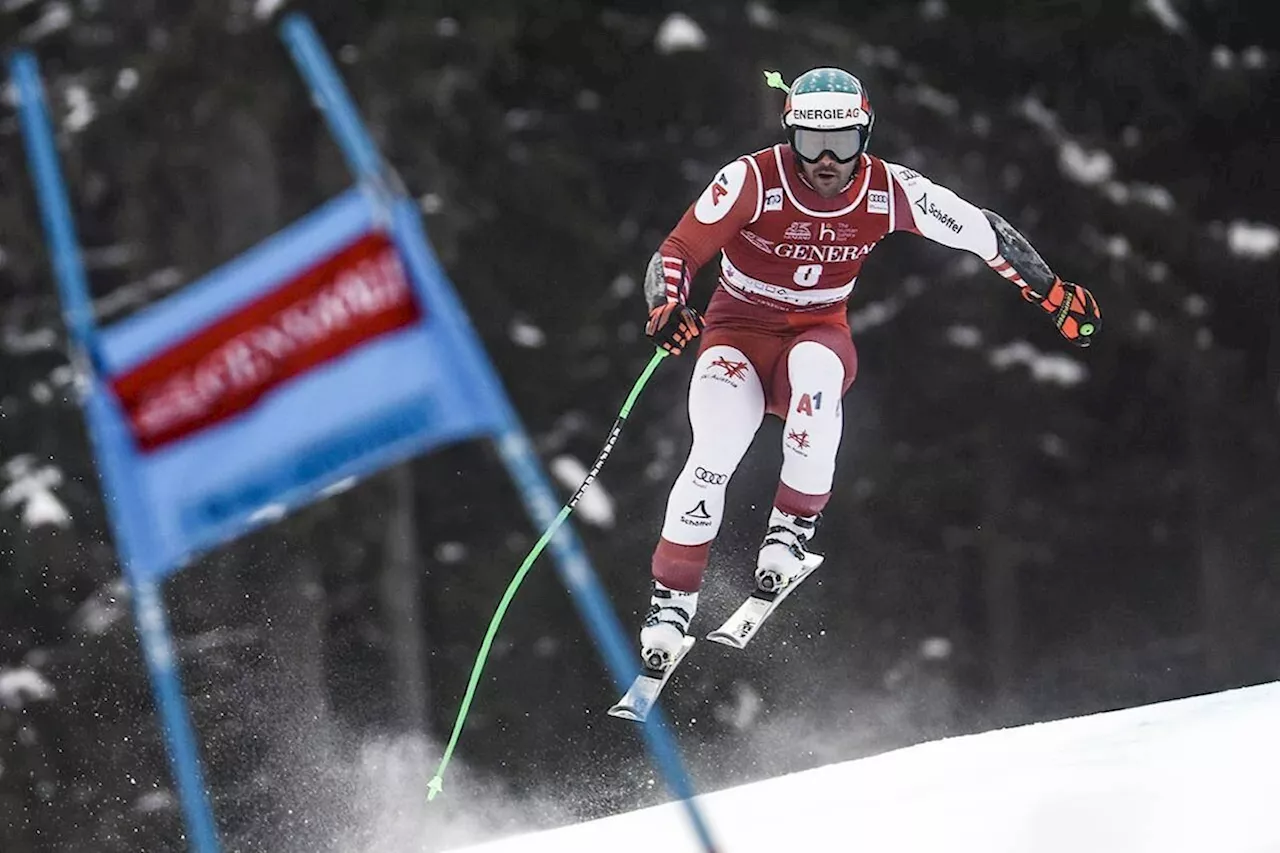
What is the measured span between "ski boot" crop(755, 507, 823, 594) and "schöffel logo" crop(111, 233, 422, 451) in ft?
5.57

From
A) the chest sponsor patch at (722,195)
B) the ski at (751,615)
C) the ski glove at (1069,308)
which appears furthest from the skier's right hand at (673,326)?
the ski glove at (1069,308)

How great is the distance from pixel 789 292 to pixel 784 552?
0.60 m

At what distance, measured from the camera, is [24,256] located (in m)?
6.49

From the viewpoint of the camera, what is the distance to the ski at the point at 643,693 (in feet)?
11.8

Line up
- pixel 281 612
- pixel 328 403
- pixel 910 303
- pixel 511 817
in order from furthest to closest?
pixel 910 303 → pixel 281 612 → pixel 511 817 → pixel 328 403

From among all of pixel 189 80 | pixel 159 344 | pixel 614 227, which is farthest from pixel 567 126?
pixel 159 344

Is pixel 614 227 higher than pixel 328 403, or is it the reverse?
pixel 328 403

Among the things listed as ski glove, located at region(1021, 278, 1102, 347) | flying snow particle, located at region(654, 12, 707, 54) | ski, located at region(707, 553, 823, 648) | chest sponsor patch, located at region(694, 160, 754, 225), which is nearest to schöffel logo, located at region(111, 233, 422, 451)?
chest sponsor patch, located at region(694, 160, 754, 225)

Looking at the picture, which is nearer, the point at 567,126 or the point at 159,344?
the point at 159,344

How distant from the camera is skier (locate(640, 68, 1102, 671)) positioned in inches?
140

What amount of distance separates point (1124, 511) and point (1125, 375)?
23.5 inches

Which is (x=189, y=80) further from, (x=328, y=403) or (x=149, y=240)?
(x=328, y=403)

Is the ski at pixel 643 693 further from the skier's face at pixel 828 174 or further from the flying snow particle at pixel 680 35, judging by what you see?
the flying snow particle at pixel 680 35

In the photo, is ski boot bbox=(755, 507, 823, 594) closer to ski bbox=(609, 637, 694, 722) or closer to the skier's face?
ski bbox=(609, 637, 694, 722)
